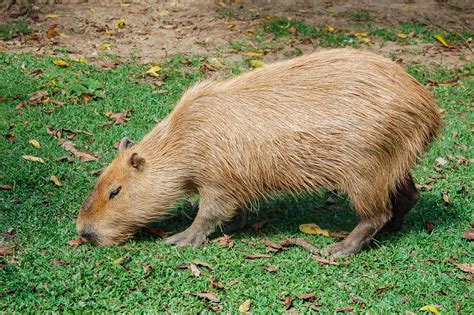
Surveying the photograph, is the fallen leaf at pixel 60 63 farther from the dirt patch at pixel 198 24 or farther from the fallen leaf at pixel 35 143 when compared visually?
the fallen leaf at pixel 35 143

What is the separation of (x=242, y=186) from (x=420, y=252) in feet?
4.13

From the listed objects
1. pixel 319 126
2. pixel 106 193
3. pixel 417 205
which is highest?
A: pixel 319 126

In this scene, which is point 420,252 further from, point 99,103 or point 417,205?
point 99,103

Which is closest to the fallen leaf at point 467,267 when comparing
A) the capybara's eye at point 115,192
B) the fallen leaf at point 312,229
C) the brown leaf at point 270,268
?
the fallen leaf at point 312,229

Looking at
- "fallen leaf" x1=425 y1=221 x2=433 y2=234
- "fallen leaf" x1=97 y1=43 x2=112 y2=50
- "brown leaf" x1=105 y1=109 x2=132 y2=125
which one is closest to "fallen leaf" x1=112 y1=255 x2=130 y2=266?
"fallen leaf" x1=425 y1=221 x2=433 y2=234

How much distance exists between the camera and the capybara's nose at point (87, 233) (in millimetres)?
A: 4449

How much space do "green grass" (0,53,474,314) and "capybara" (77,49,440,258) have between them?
230 millimetres

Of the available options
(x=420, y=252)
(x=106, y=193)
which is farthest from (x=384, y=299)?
(x=106, y=193)

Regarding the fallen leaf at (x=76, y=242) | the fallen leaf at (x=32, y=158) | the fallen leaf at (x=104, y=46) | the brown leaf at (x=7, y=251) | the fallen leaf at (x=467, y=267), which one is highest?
the fallen leaf at (x=104, y=46)

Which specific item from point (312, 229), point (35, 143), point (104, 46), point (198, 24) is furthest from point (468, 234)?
point (198, 24)

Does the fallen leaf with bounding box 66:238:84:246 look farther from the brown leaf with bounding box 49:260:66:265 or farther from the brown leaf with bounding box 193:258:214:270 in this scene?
the brown leaf with bounding box 193:258:214:270

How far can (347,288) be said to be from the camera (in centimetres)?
412

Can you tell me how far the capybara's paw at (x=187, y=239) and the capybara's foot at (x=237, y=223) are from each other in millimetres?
310

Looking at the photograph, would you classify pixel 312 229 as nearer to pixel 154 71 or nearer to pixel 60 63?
pixel 154 71
